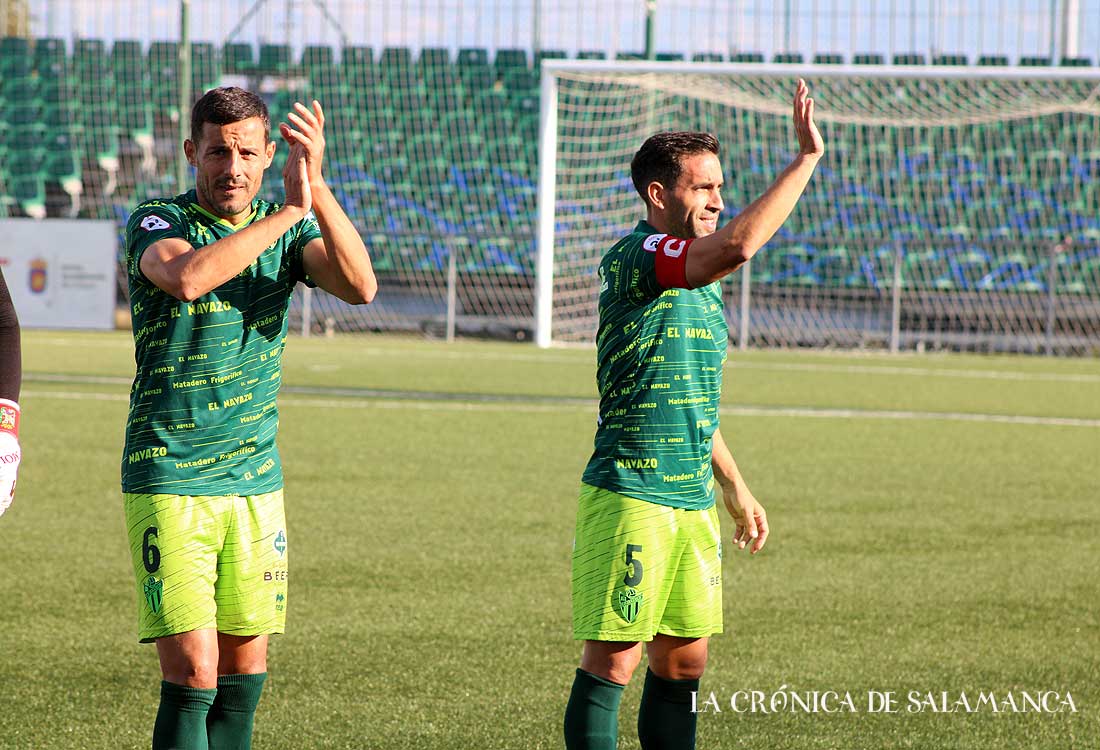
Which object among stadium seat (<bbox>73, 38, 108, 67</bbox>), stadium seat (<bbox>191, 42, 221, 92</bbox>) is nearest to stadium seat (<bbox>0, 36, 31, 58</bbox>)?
stadium seat (<bbox>73, 38, 108, 67</bbox>)

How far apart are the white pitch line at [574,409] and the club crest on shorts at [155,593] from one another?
950 cm

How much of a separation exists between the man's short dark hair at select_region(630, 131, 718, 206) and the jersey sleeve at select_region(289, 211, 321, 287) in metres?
0.74

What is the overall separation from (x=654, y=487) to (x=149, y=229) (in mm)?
1260

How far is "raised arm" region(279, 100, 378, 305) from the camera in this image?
284cm

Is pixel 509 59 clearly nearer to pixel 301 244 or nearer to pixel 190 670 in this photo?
pixel 301 244

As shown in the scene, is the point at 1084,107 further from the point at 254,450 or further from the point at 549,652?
the point at 254,450

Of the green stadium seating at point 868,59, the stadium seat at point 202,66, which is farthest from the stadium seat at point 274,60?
the green stadium seating at point 868,59

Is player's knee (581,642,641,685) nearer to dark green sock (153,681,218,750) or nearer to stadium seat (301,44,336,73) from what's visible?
dark green sock (153,681,218,750)

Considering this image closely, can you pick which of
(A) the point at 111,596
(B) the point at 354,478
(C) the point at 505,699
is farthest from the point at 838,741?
(B) the point at 354,478

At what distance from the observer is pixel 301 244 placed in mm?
3080

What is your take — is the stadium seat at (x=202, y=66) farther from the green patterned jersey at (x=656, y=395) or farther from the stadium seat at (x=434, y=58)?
the green patterned jersey at (x=656, y=395)

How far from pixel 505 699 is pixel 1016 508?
4.61 meters

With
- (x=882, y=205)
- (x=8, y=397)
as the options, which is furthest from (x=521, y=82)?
(x=8, y=397)

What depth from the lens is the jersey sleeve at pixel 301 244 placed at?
10.1ft
